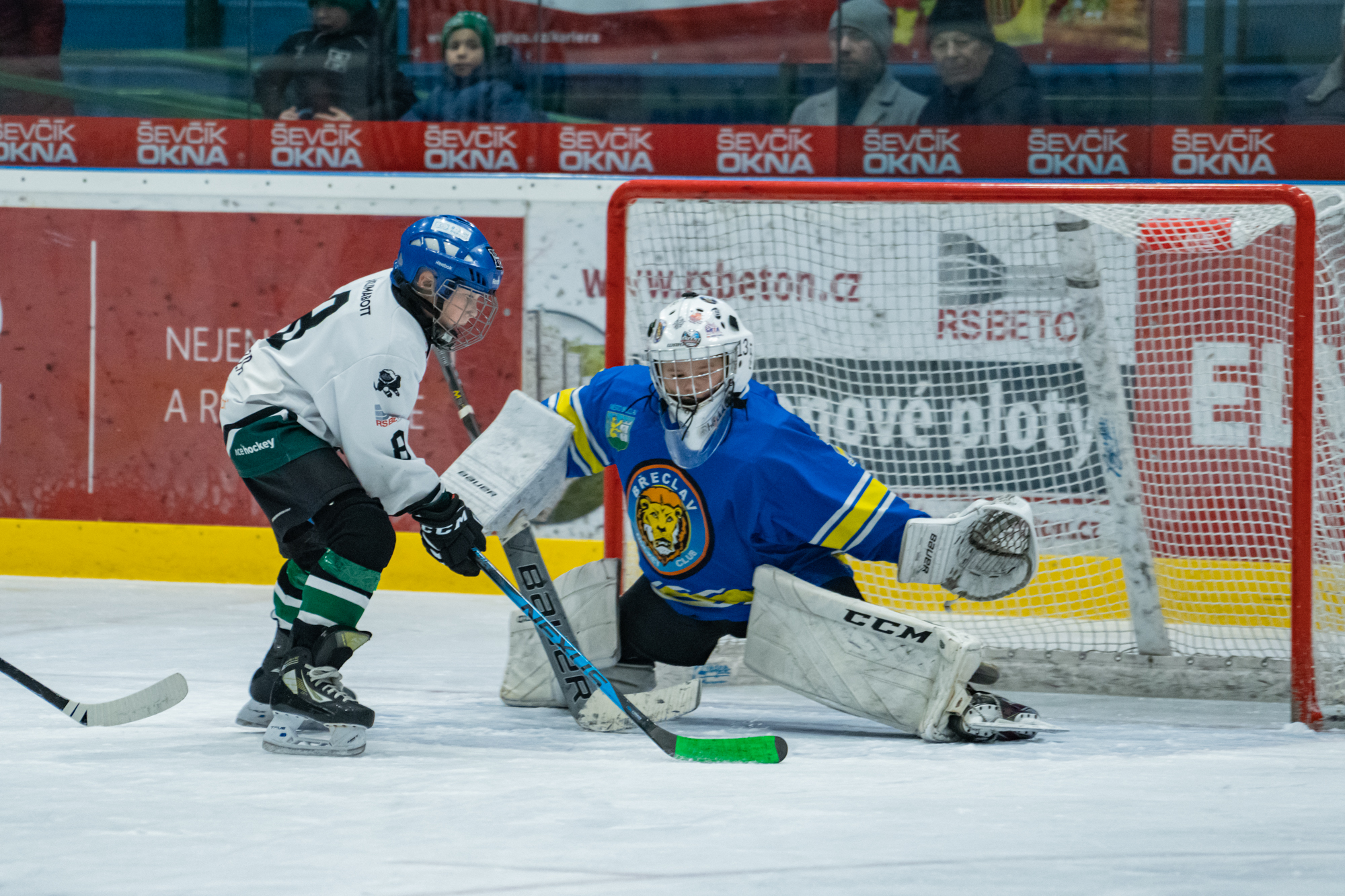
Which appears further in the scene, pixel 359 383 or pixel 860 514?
pixel 860 514

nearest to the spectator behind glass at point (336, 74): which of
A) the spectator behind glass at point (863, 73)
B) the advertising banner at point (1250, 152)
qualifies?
the spectator behind glass at point (863, 73)

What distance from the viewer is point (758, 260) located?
443cm

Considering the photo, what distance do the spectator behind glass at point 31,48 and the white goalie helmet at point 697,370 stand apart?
3.31 meters

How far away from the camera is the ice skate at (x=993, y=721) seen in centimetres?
313

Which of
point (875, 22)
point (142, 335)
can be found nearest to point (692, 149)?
point (875, 22)

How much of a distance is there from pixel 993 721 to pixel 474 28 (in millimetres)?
3175

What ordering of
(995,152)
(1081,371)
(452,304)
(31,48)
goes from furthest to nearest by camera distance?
(31,48) < (995,152) < (1081,371) < (452,304)

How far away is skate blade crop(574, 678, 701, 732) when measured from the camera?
126 inches

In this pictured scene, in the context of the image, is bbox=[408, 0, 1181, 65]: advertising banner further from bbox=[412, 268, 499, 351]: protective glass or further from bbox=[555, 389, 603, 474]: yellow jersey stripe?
bbox=[412, 268, 499, 351]: protective glass

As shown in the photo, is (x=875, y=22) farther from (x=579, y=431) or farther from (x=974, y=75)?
(x=579, y=431)

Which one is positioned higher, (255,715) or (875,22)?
(875,22)

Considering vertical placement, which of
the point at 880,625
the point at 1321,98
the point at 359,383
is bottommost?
the point at 880,625

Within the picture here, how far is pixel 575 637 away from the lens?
3.41 metres

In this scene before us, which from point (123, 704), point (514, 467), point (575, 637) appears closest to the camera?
point (123, 704)
